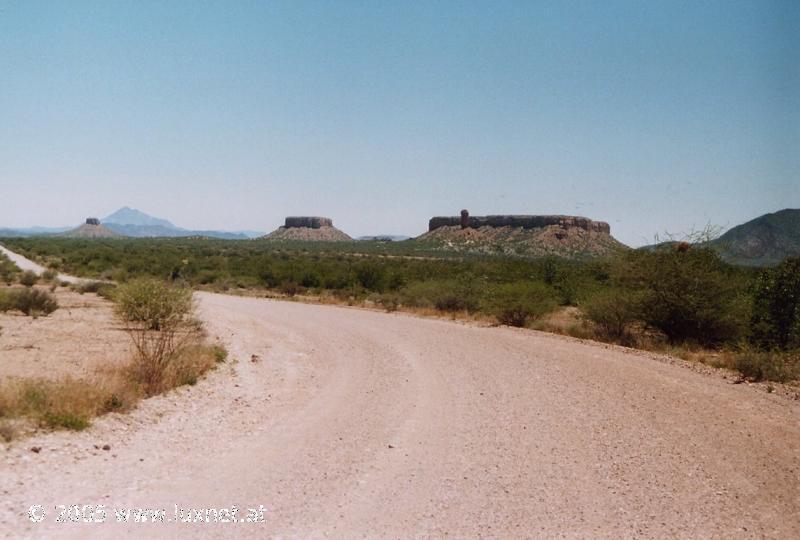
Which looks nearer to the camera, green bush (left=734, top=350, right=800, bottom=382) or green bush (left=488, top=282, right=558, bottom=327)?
green bush (left=734, top=350, right=800, bottom=382)

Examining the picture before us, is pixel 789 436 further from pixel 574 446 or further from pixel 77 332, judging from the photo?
pixel 77 332

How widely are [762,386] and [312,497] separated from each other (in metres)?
10.8

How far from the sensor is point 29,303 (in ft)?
76.9

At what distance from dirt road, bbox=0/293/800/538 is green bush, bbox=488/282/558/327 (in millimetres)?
9520

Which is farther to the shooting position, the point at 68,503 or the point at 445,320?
the point at 445,320

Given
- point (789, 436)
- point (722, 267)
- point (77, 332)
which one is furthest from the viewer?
point (722, 267)

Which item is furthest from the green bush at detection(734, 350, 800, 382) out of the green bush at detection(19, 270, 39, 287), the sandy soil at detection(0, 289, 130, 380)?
the green bush at detection(19, 270, 39, 287)

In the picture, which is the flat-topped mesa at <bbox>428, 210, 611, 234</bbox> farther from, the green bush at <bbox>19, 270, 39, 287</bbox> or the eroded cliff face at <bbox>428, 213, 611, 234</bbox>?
the green bush at <bbox>19, 270, 39, 287</bbox>

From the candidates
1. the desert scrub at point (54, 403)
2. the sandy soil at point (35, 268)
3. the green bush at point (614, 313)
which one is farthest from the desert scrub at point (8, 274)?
the green bush at point (614, 313)

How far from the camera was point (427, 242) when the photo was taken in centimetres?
15275

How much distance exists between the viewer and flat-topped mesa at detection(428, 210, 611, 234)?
140125mm

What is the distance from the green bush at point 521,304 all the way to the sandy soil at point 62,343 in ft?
45.0

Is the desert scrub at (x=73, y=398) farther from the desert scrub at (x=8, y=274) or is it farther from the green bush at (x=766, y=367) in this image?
the desert scrub at (x=8, y=274)

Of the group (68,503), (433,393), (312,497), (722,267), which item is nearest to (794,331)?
(722,267)
